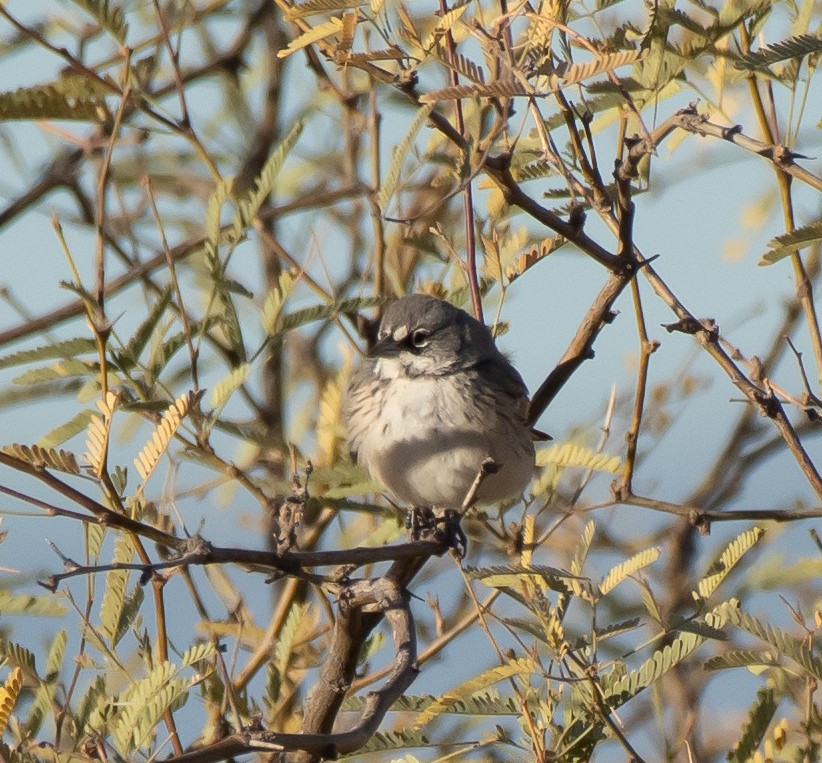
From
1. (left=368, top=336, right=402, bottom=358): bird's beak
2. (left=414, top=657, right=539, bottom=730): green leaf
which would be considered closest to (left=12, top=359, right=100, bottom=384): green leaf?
(left=414, top=657, right=539, bottom=730): green leaf

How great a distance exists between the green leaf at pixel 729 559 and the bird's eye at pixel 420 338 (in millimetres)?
1986

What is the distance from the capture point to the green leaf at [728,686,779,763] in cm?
252

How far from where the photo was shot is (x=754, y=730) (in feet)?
8.27

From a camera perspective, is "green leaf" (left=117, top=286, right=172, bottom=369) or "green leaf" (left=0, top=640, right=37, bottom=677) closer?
"green leaf" (left=0, top=640, right=37, bottom=677)

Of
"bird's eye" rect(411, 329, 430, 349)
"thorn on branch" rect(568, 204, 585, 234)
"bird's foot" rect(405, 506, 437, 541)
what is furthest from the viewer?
"bird's eye" rect(411, 329, 430, 349)

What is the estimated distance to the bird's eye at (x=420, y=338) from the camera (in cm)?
449

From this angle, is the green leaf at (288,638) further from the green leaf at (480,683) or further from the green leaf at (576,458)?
the green leaf at (576,458)

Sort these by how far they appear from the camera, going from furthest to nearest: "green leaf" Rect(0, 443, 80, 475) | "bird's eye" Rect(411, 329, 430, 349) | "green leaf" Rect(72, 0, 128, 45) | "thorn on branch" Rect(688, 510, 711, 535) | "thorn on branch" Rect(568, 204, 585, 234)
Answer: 1. "bird's eye" Rect(411, 329, 430, 349)
2. "green leaf" Rect(72, 0, 128, 45)
3. "thorn on branch" Rect(688, 510, 711, 535)
4. "thorn on branch" Rect(568, 204, 585, 234)
5. "green leaf" Rect(0, 443, 80, 475)

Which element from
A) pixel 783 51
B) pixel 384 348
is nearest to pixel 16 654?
pixel 783 51

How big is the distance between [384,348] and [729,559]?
214 cm

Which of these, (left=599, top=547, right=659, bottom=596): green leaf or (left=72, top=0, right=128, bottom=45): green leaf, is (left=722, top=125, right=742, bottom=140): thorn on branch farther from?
(left=72, top=0, right=128, bottom=45): green leaf

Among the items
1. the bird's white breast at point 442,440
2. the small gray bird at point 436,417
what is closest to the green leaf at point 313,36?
the small gray bird at point 436,417

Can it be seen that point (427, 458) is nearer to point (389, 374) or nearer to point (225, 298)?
point (389, 374)

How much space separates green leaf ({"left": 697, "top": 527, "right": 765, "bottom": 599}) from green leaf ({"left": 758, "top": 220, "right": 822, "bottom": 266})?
0.57 meters
